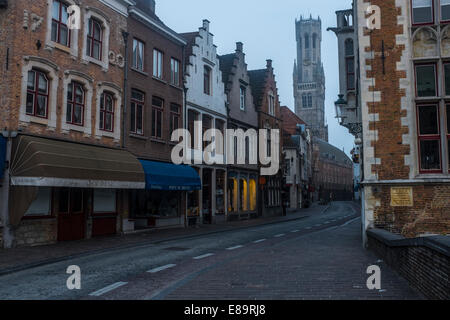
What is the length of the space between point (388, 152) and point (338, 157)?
11869 cm

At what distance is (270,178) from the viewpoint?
3775cm

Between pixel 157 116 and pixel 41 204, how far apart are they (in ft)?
28.5

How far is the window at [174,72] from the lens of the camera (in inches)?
933

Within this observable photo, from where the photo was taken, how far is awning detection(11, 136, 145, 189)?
13.4 metres

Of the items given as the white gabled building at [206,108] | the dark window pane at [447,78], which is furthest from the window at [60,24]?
the dark window pane at [447,78]

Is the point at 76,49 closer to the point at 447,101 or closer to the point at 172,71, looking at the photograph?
the point at 172,71

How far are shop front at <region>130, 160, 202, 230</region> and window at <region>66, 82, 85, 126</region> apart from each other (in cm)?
366

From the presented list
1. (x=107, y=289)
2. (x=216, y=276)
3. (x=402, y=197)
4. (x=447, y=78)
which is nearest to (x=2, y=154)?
(x=107, y=289)

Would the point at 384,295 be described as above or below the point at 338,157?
below

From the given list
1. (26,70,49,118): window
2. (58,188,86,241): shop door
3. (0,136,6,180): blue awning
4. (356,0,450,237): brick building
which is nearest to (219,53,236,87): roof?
(58,188,86,241): shop door

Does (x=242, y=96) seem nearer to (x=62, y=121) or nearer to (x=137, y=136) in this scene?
(x=137, y=136)

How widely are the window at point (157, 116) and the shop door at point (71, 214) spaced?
20.0ft
